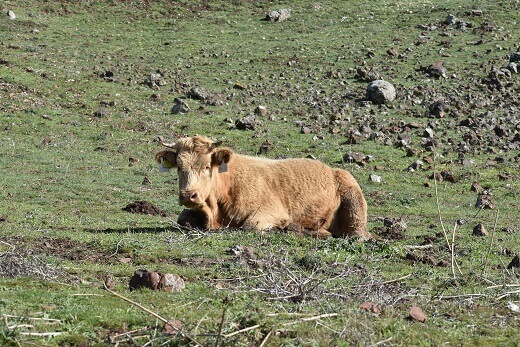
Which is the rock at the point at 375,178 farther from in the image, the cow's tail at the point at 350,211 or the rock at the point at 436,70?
the rock at the point at 436,70

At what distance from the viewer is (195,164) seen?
42.7ft

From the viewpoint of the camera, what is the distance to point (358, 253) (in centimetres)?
1198

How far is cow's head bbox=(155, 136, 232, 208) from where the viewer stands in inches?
503

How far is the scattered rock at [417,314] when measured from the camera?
786 centimetres

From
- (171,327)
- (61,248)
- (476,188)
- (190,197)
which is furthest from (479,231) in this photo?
(171,327)

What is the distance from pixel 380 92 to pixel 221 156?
17142mm

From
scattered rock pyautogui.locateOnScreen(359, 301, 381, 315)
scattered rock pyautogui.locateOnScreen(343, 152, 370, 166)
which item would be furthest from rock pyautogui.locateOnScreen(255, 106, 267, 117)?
scattered rock pyautogui.locateOnScreen(359, 301, 381, 315)

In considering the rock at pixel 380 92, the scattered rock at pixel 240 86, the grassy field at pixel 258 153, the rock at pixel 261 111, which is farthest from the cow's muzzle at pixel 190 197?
the scattered rock at pixel 240 86

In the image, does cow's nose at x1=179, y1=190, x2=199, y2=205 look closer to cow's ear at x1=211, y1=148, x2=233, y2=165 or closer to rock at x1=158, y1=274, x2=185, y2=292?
cow's ear at x1=211, y1=148, x2=233, y2=165

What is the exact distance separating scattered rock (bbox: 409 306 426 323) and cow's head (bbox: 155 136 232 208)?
536 centimetres

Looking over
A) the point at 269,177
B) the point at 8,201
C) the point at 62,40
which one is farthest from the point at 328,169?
the point at 62,40

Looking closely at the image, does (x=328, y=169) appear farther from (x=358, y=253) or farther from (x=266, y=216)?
(x=358, y=253)

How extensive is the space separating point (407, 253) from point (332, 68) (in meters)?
21.9

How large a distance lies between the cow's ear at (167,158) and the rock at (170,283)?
4543 mm
